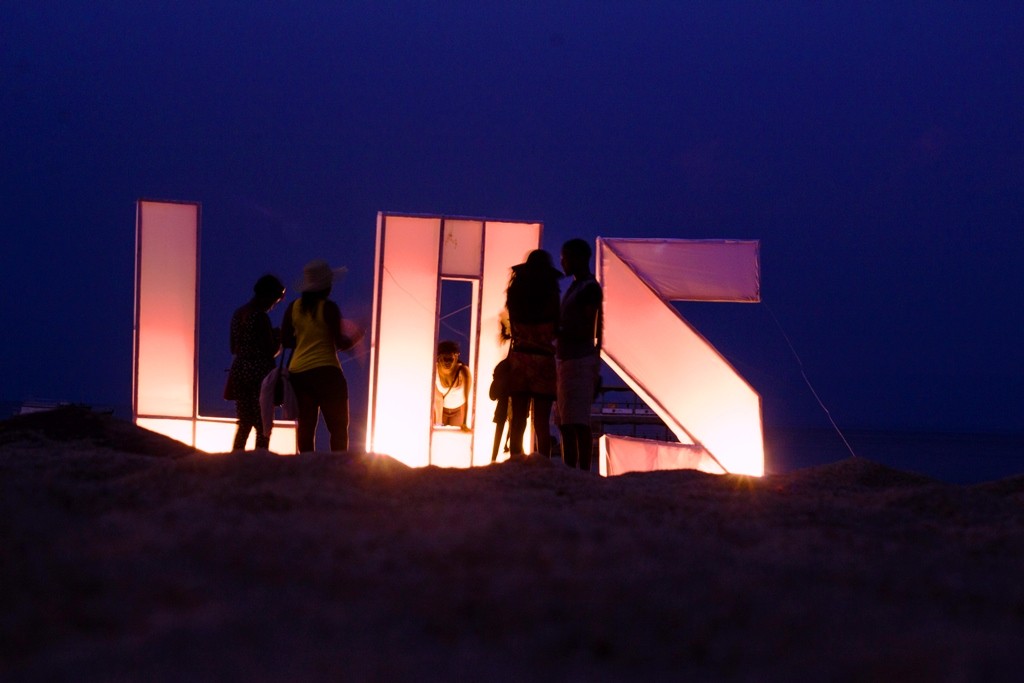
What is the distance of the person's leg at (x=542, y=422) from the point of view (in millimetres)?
6340

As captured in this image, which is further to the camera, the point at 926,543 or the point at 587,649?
the point at 926,543

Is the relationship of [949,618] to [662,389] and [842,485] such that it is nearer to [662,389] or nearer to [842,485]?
[842,485]

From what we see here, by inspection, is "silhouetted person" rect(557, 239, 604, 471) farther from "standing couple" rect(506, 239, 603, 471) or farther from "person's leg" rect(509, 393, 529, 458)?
"person's leg" rect(509, 393, 529, 458)

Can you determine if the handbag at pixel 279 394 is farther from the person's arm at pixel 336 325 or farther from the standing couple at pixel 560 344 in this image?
the standing couple at pixel 560 344

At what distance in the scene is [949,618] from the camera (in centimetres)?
197

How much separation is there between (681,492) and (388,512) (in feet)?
5.57

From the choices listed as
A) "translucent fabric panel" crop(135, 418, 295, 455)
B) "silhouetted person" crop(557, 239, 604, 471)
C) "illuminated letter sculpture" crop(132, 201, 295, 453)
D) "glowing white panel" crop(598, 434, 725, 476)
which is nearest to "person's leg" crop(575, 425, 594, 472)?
"silhouetted person" crop(557, 239, 604, 471)

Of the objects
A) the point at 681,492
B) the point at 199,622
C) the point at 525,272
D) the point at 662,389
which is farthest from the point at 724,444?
the point at 199,622

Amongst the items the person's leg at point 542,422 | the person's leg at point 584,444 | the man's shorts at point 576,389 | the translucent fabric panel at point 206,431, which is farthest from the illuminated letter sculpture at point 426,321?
the person's leg at point 584,444

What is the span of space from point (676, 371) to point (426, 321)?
82.7 inches

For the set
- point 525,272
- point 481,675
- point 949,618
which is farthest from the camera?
point 525,272

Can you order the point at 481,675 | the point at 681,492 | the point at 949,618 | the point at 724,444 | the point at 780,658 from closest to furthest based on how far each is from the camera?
1. the point at 481,675
2. the point at 780,658
3. the point at 949,618
4. the point at 681,492
5. the point at 724,444

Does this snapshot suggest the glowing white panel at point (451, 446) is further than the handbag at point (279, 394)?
Yes

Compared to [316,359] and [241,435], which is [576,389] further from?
[241,435]
